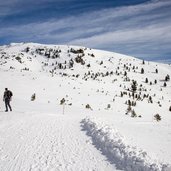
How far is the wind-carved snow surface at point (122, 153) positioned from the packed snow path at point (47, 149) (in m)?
0.40

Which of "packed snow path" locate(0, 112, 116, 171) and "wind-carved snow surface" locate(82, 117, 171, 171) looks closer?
"wind-carved snow surface" locate(82, 117, 171, 171)

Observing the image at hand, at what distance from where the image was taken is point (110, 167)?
1062 cm

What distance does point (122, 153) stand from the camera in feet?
37.4

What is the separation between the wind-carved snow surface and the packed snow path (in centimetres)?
40

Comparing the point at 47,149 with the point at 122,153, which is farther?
the point at 47,149

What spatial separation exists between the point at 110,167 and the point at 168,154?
301cm

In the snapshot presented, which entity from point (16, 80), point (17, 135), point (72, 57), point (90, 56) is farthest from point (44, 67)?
point (17, 135)

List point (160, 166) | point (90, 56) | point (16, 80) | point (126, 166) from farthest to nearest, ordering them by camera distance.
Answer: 1. point (90, 56)
2. point (16, 80)
3. point (126, 166)
4. point (160, 166)

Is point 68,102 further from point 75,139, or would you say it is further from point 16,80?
point 75,139

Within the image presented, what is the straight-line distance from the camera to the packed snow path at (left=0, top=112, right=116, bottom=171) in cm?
1088

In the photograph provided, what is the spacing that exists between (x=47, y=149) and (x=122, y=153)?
3.85 m

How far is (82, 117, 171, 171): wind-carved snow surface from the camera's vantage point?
9.57 m

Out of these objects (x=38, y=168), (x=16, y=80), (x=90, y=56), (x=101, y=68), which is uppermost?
(x=90, y=56)

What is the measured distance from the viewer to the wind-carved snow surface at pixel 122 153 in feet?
31.4
